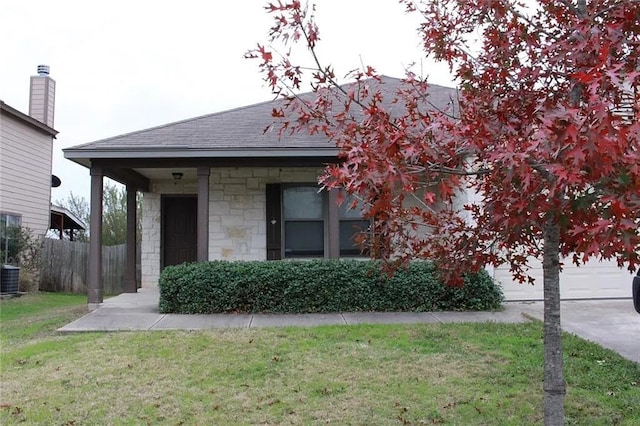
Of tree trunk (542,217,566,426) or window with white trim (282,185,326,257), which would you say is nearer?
tree trunk (542,217,566,426)

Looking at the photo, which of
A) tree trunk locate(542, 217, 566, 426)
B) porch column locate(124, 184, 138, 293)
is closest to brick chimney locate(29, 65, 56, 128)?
porch column locate(124, 184, 138, 293)

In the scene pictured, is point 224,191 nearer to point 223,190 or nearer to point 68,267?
point 223,190

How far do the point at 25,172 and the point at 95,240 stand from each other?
7.32 m

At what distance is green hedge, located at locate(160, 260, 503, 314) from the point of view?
27.3ft

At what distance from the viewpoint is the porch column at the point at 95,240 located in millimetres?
9047

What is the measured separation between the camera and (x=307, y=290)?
8.42 metres

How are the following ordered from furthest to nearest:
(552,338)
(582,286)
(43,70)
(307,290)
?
(43,70), (582,286), (307,290), (552,338)

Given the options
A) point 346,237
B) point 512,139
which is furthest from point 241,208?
point 512,139

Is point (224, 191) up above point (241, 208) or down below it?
above

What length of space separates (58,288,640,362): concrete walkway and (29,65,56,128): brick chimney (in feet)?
34.1

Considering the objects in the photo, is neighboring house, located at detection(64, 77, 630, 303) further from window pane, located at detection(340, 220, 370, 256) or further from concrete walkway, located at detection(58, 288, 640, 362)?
concrete walkway, located at detection(58, 288, 640, 362)

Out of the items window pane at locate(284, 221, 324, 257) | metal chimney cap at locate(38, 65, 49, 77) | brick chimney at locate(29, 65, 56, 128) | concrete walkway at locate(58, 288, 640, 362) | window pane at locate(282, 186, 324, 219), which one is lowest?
concrete walkway at locate(58, 288, 640, 362)

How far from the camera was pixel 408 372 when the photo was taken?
16.7ft

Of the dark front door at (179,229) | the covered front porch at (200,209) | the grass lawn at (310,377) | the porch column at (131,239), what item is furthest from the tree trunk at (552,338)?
the porch column at (131,239)
